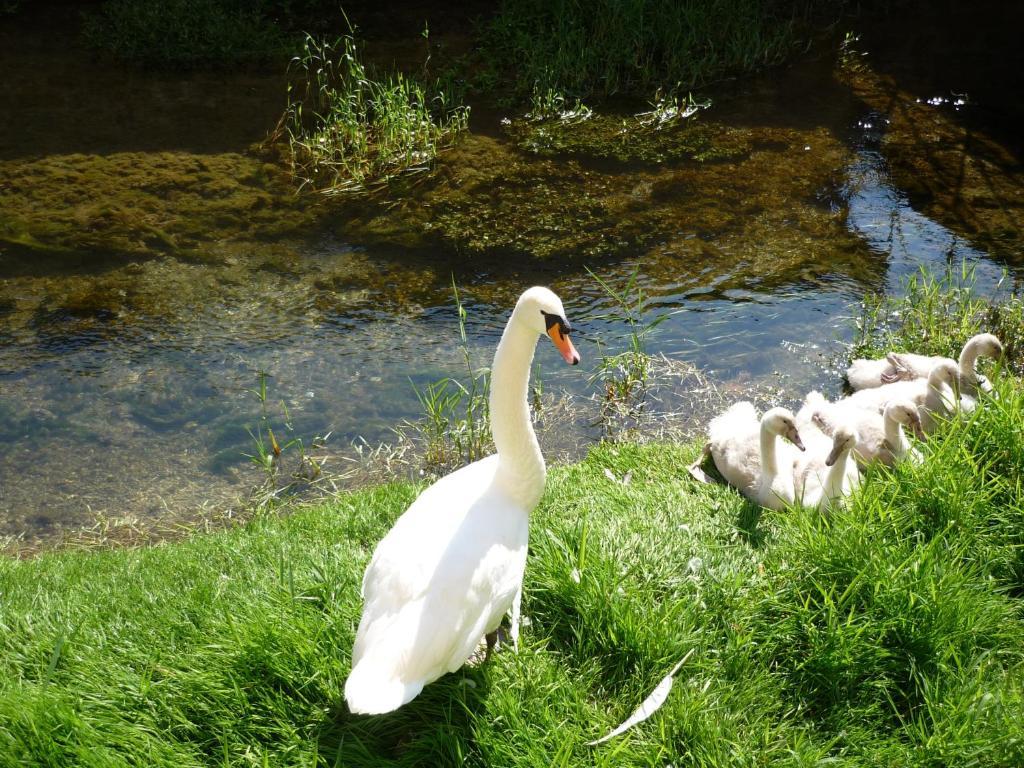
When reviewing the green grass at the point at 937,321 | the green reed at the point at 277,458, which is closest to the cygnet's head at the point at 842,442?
the green grass at the point at 937,321

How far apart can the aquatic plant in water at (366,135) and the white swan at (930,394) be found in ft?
18.6

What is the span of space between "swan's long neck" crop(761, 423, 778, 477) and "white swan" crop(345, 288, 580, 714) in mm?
1597

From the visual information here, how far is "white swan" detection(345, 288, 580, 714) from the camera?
2857 millimetres

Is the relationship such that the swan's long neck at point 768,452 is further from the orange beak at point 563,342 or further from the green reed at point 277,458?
the green reed at point 277,458

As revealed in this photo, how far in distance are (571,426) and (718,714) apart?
3181mm

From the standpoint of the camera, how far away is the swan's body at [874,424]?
4.60m

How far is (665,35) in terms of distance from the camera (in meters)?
11.2

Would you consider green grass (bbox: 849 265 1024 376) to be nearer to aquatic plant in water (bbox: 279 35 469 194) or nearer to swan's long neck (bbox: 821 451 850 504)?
swan's long neck (bbox: 821 451 850 504)

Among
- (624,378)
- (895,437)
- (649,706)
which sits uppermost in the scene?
(895,437)

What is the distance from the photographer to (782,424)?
4.62m

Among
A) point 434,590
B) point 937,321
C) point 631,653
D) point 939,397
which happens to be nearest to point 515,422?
point 434,590

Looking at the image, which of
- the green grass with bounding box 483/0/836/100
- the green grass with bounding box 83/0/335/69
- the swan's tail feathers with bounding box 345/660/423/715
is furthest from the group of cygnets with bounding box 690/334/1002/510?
the green grass with bounding box 83/0/335/69

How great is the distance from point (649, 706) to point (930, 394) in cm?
286

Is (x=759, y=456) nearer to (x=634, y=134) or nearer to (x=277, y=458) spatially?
(x=277, y=458)
